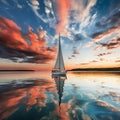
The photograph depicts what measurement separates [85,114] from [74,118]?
1.45 m

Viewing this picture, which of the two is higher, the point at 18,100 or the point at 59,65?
the point at 59,65

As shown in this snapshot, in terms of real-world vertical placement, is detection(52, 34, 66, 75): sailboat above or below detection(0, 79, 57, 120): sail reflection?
above

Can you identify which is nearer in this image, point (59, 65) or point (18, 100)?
point (18, 100)

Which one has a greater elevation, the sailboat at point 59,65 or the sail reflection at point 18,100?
the sailboat at point 59,65

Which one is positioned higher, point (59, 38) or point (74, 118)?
point (59, 38)

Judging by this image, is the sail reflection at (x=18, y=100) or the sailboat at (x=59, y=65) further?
the sailboat at (x=59, y=65)

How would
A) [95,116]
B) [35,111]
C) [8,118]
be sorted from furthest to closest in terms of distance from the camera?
[35,111], [95,116], [8,118]

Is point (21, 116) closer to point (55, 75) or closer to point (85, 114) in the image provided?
point (85, 114)

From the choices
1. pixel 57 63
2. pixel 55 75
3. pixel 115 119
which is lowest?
pixel 115 119

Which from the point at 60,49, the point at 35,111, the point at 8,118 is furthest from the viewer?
the point at 60,49

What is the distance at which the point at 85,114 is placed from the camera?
1201 cm

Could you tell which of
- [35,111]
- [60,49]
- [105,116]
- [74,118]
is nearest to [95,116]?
[105,116]

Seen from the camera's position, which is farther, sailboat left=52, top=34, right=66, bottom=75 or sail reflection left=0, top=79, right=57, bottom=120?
sailboat left=52, top=34, right=66, bottom=75

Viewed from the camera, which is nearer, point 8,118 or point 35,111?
point 8,118
